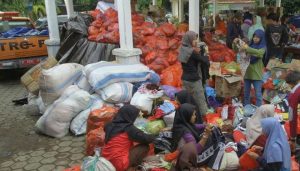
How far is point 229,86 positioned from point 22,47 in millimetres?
6096

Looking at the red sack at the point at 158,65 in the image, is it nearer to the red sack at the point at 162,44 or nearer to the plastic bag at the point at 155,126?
the red sack at the point at 162,44

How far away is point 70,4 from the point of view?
470 inches

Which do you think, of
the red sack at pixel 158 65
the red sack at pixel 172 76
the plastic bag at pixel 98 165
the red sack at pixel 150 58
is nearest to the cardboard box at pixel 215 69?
the red sack at pixel 172 76

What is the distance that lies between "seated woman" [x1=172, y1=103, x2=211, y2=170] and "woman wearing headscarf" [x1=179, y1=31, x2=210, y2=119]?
1.17m

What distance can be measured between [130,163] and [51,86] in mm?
2993

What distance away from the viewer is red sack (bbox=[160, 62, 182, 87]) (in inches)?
280

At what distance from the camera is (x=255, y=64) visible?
19.8 feet

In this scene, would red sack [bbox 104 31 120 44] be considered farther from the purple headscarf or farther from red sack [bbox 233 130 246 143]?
the purple headscarf

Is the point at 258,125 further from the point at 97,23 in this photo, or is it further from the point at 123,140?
the point at 97,23

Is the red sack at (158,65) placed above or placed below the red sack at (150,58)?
below

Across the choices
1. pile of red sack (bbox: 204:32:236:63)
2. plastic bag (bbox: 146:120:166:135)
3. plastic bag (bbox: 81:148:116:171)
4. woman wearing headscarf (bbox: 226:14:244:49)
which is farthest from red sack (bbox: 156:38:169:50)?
plastic bag (bbox: 81:148:116:171)

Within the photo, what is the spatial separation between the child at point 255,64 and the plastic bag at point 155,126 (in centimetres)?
177

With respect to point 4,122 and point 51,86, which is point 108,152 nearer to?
point 51,86

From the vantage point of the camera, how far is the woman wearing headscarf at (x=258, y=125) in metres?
4.06
